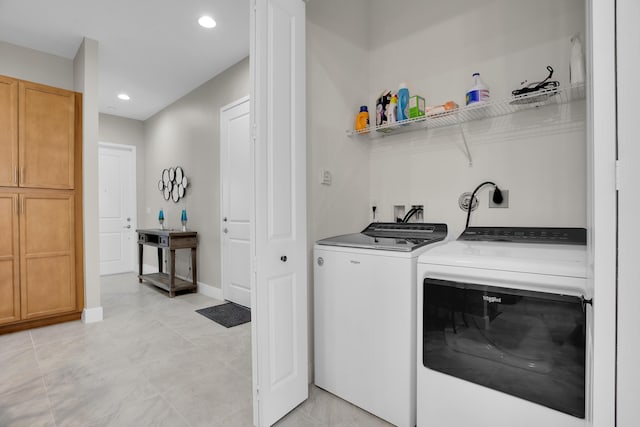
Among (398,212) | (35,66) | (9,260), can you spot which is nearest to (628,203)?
(398,212)

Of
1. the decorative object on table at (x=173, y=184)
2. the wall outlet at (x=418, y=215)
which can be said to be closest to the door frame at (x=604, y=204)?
the wall outlet at (x=418, y=215)

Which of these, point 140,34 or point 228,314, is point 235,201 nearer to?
point 228,314

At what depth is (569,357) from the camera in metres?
1.12

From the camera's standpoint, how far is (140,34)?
298 centimetres

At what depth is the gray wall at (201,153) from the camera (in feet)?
12.4

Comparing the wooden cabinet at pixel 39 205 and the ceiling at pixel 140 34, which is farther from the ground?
the ceiling at pixel 140 34

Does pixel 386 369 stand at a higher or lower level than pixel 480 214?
lower

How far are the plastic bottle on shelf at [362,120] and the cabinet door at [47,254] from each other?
2858 millimetres

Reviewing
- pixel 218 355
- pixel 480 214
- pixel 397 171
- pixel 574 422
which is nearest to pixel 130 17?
pixel 397 171

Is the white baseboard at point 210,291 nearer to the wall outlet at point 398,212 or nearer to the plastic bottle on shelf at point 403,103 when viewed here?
the wall outlet at point 398,212

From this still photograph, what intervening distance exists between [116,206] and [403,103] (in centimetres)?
529

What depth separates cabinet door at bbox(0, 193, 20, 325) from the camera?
273 cm

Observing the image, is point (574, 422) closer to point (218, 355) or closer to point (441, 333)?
point (441, 333)

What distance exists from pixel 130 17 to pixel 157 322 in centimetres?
A: 275
